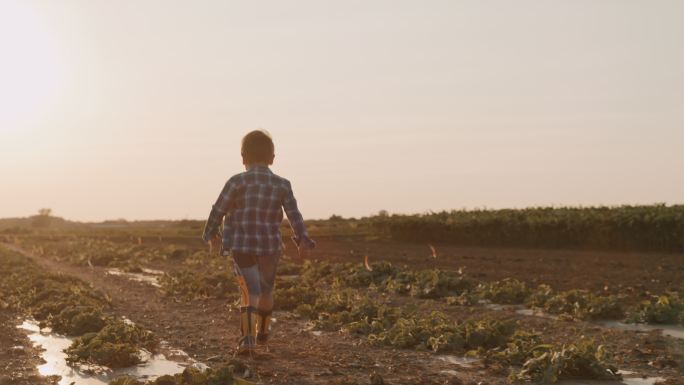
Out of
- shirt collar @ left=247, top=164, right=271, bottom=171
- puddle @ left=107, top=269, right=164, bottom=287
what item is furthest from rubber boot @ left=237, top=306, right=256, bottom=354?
puddle @ left=107, top=269, right=164, bottom=287

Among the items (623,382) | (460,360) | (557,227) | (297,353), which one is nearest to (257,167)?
(297,353)

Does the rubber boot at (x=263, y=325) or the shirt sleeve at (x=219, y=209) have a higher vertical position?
the shirt sleeve at (x=219, y=209)

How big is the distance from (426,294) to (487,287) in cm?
110

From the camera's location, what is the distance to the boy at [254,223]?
7.58 meters

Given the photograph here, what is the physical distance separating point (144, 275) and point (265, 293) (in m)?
14.3

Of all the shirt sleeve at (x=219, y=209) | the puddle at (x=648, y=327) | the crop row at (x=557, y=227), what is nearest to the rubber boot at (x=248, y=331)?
the shirt sleeve at (x=219, y=209)

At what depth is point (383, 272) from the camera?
671 inches

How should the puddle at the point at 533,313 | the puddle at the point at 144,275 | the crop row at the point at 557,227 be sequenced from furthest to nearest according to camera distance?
the crop row at the point at 557,227, the puddle at the point at 144,275, the puddle at the point at 533,313

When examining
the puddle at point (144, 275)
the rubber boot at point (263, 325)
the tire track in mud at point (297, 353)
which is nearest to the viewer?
the tire track in mud at point (297, 353)

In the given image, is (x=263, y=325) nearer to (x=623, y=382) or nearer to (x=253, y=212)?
(x=253, y=212)

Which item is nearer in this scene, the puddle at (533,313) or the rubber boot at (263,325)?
the rubber boot at (263,325)

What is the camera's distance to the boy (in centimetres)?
758

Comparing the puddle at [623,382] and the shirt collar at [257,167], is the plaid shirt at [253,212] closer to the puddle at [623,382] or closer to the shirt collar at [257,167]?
the shirt collar at [257,167]

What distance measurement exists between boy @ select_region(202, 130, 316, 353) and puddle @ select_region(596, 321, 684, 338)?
4768mm
